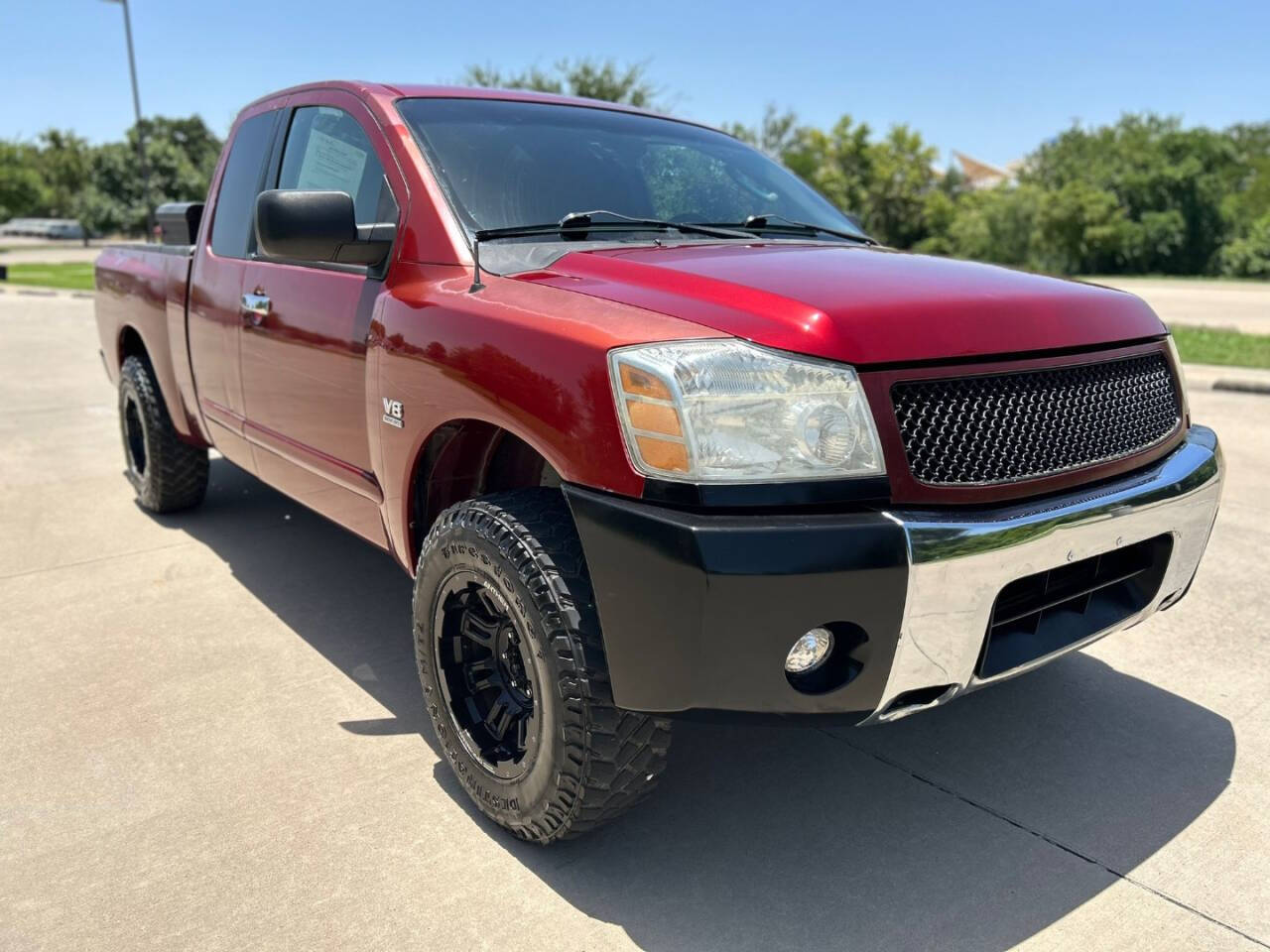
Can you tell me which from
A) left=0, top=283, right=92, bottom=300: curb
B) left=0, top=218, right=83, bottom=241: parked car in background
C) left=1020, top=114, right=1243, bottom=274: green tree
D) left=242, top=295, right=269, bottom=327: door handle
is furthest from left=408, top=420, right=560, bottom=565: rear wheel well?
left=0, top=218, right=83, bottom=241: parked car in background

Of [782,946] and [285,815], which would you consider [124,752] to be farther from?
[782,946]

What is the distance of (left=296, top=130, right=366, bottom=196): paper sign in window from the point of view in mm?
3201

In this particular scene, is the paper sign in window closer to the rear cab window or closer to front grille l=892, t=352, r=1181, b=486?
the rear cab window

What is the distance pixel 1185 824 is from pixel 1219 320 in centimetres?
1623

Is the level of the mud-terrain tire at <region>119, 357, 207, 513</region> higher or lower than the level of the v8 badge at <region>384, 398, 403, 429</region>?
lower

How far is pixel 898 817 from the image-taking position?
101 inches

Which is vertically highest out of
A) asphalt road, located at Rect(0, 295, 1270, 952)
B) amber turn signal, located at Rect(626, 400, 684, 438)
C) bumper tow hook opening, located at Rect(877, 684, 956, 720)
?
amber turn signal, located at Rect(626, 400, 684, 438)

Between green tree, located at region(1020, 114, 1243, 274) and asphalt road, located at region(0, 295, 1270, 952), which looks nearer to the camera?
asphalt road, located at region(0, 295, 1270, 952)

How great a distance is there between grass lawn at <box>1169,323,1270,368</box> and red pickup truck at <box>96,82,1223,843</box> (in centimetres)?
764

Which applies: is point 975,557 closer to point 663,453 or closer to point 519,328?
point 663,453

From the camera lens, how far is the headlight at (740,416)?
6.32 ft

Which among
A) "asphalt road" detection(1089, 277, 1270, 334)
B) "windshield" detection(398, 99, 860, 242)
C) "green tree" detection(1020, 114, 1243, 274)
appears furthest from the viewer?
"green tree" detection(1020, 114, 1243, 274)

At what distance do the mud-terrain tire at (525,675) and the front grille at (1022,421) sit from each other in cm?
75

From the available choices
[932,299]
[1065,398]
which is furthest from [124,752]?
[1065,398]
